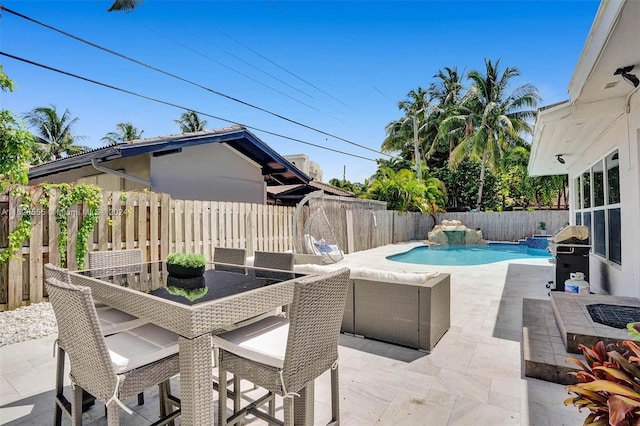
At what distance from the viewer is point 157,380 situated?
179cm

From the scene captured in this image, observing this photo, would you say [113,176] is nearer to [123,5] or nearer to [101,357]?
[123,5]

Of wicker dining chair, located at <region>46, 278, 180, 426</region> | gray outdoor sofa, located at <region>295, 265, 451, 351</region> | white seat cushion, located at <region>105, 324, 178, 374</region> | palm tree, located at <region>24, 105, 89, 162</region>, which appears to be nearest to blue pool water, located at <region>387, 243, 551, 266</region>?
gray outdoor sofa, located at <region>295, 265, 451, 351</region>

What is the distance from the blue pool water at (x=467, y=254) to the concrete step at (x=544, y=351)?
22.8ft

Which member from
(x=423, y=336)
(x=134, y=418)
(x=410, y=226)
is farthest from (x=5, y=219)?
(x=410, y=226)

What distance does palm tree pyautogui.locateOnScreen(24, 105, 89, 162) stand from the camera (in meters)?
24.8

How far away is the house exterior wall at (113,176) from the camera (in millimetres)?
8328

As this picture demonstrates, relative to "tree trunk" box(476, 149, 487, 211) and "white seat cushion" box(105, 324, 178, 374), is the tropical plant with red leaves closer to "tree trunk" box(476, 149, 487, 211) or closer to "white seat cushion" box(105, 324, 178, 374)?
"white seat cushion" box(105, 324, 178, 374)

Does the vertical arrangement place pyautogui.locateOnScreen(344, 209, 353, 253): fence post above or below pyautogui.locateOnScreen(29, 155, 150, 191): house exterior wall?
below

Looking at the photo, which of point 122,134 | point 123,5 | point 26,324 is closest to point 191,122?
point 122,134

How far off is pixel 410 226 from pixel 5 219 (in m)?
16.4

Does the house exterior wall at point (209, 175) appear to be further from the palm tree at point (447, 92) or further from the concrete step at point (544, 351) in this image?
the palm tree at point (447, 92)

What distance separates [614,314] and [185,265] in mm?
4108

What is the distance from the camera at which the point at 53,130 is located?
25.6 meters

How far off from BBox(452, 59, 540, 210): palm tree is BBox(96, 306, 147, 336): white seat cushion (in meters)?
19.2
